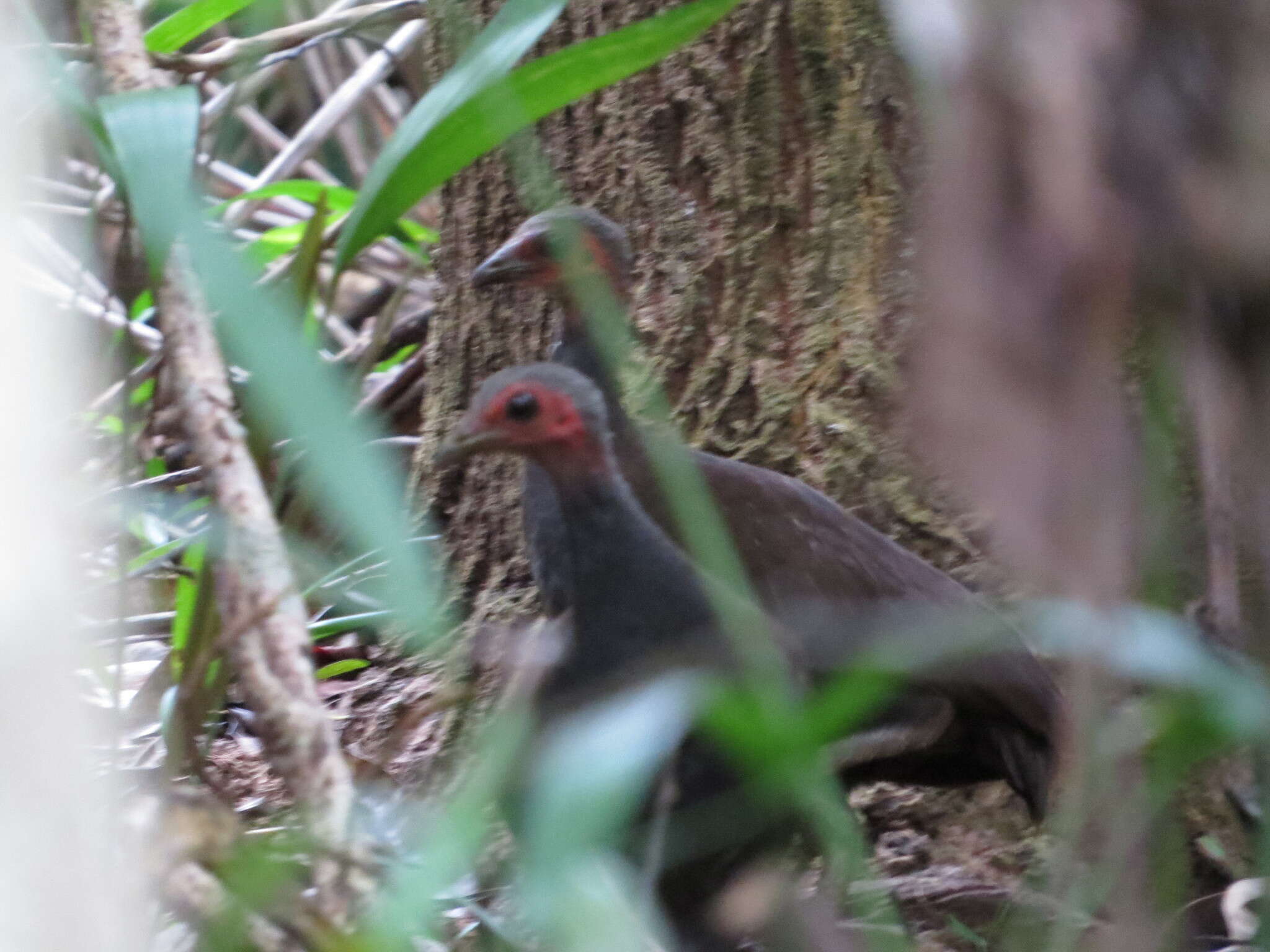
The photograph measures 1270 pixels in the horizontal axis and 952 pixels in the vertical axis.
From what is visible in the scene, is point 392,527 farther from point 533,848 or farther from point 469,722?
point 469,722

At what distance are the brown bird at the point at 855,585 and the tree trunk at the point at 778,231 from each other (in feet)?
0.60

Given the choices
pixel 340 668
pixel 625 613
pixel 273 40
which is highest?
pixel 273 40

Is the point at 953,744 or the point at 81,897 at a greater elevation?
the point at 81,897

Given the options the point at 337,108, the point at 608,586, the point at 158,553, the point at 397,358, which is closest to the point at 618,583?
the point at 608,586

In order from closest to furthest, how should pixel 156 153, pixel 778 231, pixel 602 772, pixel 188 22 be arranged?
pixel 602 772 → pixel 156 153 → pixel 188 22 → pixel 778 231

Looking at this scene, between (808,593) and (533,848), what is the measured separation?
1236 mm

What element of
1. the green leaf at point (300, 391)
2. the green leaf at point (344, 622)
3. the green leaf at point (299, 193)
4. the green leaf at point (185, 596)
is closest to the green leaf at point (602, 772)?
the green leaf at point (300, 391)

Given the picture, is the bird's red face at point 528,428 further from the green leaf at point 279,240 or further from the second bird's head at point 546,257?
the green leaf at point 279,240

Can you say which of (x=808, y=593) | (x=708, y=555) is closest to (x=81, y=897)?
(x=708, y=555)

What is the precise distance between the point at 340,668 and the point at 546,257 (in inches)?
31.6

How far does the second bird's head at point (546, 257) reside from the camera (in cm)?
221

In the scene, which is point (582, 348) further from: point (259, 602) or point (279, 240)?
point (259, 602)

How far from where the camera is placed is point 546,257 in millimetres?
2402

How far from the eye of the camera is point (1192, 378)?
74 centimetres
